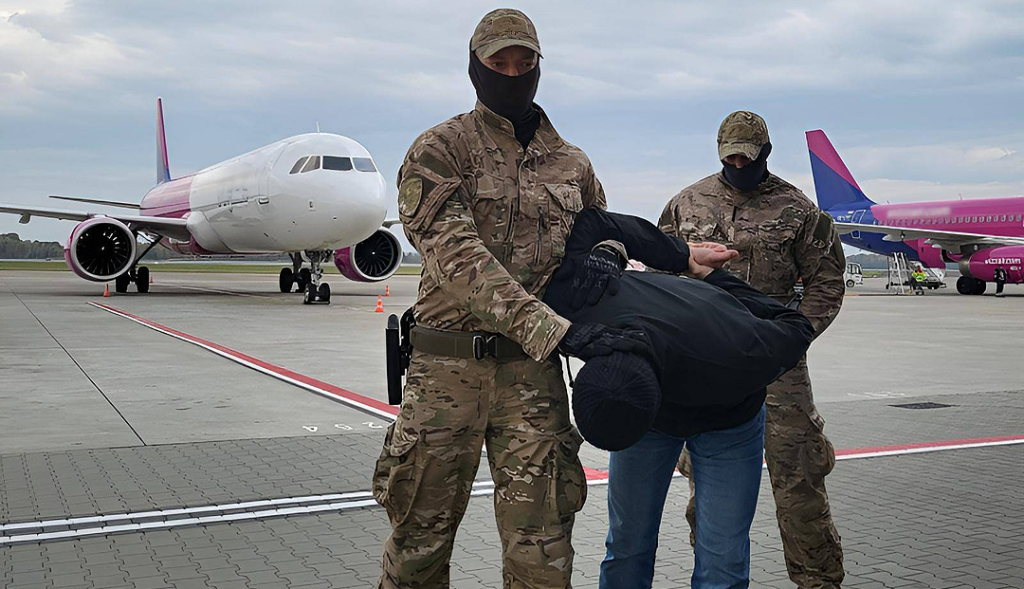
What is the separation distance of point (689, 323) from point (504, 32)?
994 millimetres

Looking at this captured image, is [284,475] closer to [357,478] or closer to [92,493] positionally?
[357,478]

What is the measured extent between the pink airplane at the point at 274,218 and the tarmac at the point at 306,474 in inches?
302

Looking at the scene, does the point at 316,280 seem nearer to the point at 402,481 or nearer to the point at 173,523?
the point at 173,523

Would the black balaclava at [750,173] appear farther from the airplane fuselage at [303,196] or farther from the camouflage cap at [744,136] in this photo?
the airplane fuselage at [303,196]

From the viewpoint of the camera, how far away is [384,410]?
25.9ft

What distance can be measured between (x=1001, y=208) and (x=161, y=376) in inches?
1154

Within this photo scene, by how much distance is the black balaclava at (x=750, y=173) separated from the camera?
3773 mm

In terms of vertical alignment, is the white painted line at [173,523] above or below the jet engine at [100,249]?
below

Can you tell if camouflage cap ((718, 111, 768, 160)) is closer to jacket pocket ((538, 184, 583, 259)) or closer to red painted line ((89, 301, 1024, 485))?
jacket pocket ((538, 184, 583, 259))

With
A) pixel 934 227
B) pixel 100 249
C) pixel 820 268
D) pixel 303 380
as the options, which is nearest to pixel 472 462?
pixel 820 268

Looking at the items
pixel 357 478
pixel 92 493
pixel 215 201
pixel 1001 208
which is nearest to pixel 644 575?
pixel 357 478

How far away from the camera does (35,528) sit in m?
4.51

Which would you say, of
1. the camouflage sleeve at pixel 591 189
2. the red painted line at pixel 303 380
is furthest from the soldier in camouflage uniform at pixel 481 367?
the red painted line at pixel 303 380

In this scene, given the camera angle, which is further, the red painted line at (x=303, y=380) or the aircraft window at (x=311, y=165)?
the aircraft window at (x=311, y=165)
